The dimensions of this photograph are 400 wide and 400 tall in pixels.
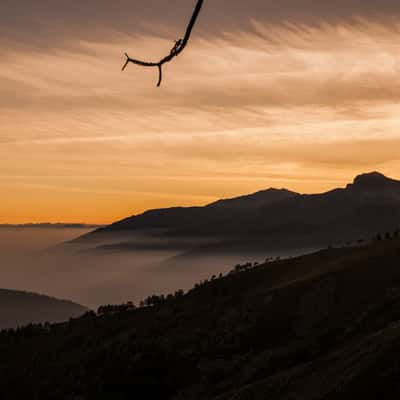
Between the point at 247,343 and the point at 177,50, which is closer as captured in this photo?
the point at 177,50

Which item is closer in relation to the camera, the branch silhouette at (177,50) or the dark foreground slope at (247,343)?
the branch silhouette at (177,50)

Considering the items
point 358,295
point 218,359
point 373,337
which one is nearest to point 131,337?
point 218,359

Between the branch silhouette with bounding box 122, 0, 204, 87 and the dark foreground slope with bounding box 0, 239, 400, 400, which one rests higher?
the branch silhouette with bounding box 122, 0, 204, 87

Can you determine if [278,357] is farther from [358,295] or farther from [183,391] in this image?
[358,295]

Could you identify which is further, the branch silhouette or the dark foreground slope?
the dark foreground slope

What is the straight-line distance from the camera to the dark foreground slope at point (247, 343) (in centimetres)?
3141

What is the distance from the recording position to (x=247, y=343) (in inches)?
2202

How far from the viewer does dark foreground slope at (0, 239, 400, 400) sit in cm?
3141

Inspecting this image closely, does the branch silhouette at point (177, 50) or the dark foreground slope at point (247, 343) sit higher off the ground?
the branch silhouette at point (177, 50)

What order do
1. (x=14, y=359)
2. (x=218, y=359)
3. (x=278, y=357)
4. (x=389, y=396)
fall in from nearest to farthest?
(x=389, y=396) < (x=278, y=357) < (x=218, y=359) < (x=14, y=359)

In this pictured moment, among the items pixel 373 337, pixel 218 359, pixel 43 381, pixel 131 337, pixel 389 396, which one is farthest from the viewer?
→ pixel 131 337

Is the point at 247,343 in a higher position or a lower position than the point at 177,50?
lower

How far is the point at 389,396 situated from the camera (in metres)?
25.3

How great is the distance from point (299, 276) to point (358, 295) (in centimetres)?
1658
